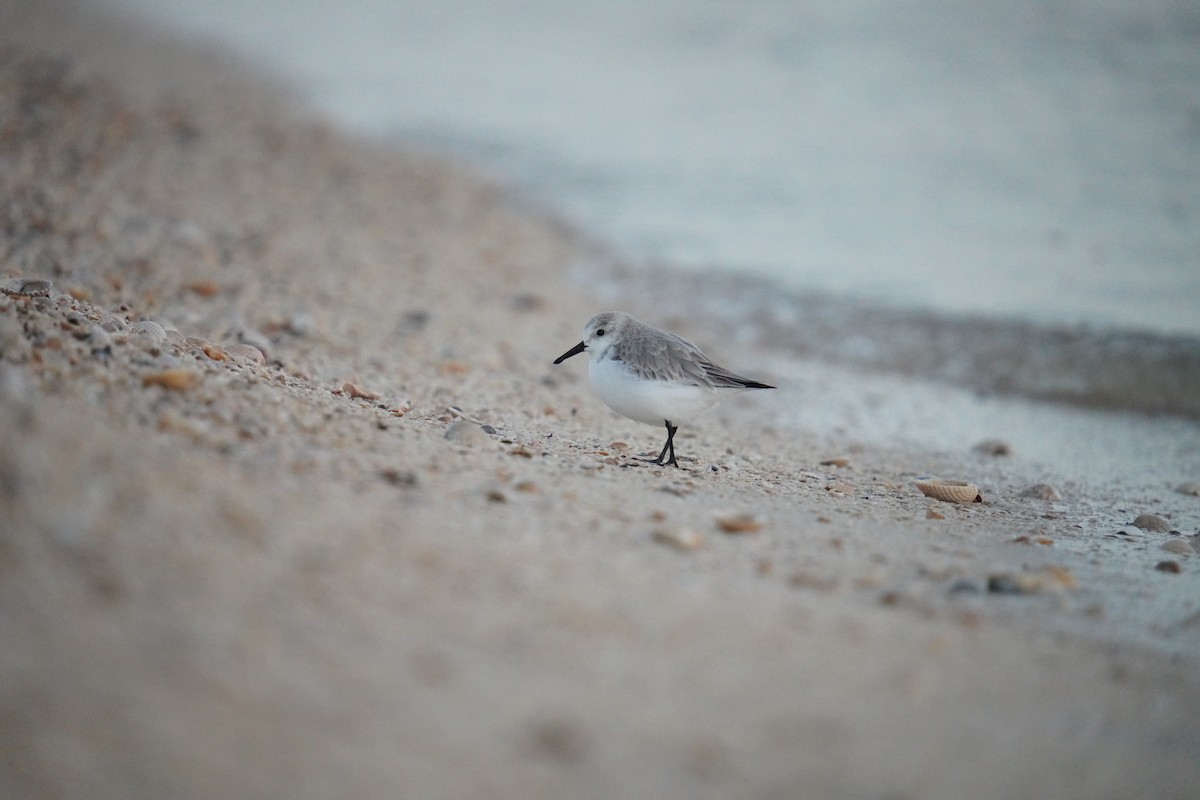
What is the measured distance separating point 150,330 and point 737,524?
102 inches

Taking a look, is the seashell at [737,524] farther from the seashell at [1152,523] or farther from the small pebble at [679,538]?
the seashell at [1152,523]

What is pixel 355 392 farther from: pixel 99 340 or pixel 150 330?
pixel 99 340

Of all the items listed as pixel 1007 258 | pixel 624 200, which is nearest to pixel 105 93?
pixel 624 200

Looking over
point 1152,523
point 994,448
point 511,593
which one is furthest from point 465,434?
point 994,448

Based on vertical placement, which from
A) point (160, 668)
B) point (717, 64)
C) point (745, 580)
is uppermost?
point (717, 64)

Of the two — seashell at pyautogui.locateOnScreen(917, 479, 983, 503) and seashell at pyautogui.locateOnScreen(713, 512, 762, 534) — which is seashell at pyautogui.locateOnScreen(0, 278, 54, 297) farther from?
seashell at pyautogui.locateOnScreen(917, 479, 983, 503)

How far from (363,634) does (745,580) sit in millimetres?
1267

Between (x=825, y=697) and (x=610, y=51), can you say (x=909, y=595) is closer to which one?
(x=825, y=697)

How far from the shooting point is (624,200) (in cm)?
1180

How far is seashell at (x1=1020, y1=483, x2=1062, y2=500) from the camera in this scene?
17.2ft

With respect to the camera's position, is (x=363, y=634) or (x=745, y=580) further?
(x=745, y=580)

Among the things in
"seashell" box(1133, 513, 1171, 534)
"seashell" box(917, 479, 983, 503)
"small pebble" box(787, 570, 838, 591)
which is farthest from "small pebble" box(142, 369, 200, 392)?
"seashell" box(1133, 513, 1171, 534)

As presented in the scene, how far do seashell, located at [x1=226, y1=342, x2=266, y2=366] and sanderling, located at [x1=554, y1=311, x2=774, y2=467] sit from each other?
158cm

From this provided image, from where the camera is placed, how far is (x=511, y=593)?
294 centimetres
